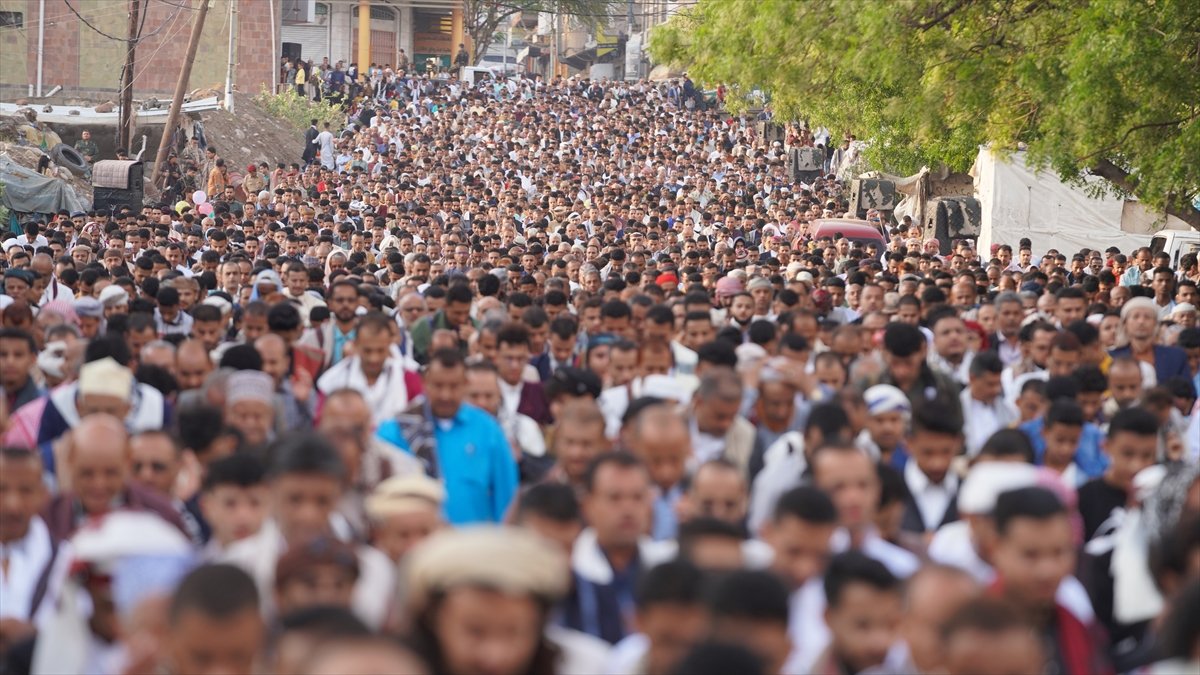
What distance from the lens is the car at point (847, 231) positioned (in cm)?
2450

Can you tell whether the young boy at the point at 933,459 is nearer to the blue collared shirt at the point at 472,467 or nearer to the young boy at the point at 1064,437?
the young boy at the point at 1064,437

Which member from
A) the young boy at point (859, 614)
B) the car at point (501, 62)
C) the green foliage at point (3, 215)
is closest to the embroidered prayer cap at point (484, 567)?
the young boy at point (859, 614)

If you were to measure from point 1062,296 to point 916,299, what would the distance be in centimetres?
109

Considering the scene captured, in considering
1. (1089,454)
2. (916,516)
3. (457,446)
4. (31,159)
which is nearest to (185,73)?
(31,159)

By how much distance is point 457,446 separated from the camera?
728 centimetres

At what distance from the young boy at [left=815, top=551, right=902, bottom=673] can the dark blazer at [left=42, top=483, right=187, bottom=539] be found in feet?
7.06

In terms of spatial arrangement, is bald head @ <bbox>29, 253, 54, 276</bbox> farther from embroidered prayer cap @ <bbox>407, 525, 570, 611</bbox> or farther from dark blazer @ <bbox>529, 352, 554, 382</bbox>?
embroidered prayer cap @ <bbox>407, 525, 570, 611</bbox>

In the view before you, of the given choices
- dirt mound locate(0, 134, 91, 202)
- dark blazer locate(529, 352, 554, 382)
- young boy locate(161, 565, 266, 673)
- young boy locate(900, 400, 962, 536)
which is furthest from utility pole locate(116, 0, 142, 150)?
young boy locate(161, 565, 266, 673)

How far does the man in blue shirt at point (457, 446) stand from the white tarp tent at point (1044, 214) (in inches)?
812

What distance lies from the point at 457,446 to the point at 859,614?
3.11 m

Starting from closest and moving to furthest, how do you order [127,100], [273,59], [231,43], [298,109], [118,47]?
[127,100]
[231,43]
[298,109]
[118,47]
[273,59]

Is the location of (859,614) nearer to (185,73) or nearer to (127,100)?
(185,73)

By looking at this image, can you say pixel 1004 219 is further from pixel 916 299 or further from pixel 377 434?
pixel 377 434

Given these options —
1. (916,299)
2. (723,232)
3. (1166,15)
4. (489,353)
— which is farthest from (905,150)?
(489,353)
